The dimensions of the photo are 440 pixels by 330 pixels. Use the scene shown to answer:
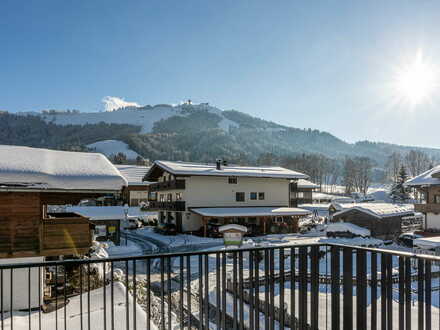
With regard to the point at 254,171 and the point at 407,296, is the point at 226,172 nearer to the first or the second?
the point at 254,171

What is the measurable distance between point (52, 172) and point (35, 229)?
185 cm

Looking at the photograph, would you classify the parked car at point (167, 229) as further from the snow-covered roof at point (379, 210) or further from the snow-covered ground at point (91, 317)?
the snow-covered ground at point (91, 317)

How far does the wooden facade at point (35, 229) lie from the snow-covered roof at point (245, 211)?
1443 centimetres

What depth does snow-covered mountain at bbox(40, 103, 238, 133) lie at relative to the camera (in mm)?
165625

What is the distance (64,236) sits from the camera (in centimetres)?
942

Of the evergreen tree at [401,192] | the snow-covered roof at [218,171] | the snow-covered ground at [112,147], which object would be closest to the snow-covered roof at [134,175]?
the snow-covered roof at [218,171]

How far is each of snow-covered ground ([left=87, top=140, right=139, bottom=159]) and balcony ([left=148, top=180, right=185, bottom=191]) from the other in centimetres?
6434

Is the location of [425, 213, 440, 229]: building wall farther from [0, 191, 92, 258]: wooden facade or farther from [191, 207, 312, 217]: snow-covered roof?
[0, 191, 92, 258]: wooden facade

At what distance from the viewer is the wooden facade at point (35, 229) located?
864cm

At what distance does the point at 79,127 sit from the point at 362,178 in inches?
4500

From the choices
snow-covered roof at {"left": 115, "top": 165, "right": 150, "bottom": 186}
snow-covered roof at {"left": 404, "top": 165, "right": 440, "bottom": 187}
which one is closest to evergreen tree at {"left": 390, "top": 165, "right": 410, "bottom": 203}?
snow-covered roof at {"left": 404, "top": 165, "right": 440, "bottom": 187}

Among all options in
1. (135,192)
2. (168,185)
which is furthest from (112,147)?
(168,185)

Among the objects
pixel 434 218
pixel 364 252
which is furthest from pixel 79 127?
pixel 364 252

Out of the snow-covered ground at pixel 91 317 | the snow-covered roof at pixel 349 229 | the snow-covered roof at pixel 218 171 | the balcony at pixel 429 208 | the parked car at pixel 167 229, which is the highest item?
the snow-covered roof at pixel 218 171
